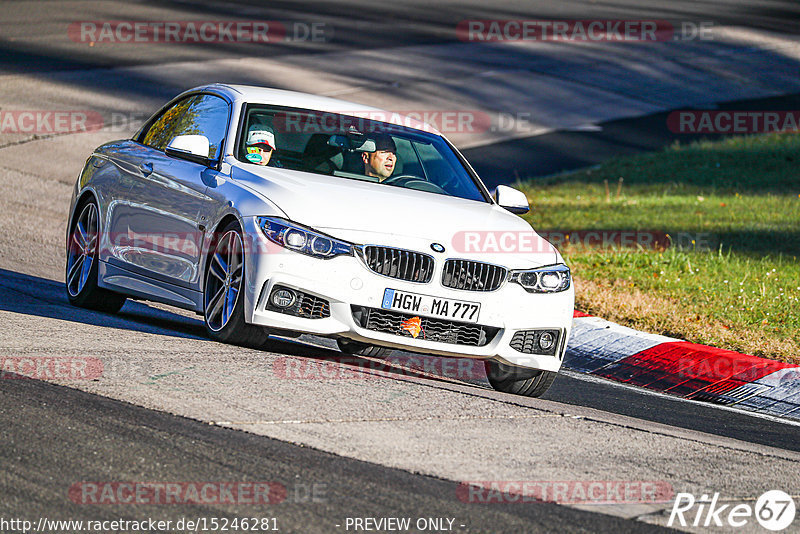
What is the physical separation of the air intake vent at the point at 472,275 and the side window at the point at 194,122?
6.24 ft

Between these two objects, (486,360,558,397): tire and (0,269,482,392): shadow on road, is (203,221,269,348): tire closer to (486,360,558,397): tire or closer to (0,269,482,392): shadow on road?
(0,269,482,392): shadow on road

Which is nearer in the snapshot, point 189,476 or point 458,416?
point 189,476

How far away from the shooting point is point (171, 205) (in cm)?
820

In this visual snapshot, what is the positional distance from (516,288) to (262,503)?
3.10 m

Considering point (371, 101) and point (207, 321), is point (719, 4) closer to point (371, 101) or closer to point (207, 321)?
point (371, 101)

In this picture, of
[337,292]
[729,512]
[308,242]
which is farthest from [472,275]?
[729,512]

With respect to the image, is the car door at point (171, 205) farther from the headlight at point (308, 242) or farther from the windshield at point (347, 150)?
the headlight at point (308, 242)

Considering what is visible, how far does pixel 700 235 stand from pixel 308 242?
7656mm

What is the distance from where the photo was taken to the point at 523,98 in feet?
83.7

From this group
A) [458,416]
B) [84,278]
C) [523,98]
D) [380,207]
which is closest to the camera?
[458,416]

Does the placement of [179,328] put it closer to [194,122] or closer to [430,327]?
[194,122]

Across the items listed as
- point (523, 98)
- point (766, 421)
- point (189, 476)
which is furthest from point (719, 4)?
point (189, 476)

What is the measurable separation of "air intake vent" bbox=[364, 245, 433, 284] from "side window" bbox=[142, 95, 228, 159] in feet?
5.42

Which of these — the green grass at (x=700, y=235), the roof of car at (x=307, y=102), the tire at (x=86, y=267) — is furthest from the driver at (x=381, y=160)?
the green grass at (x=700, y=235)
